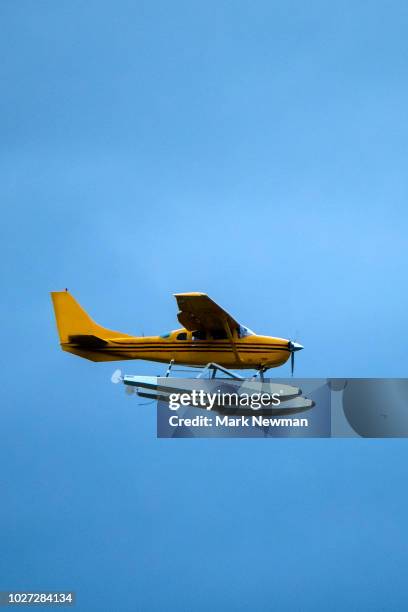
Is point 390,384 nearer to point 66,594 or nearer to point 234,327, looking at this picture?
point 234,327

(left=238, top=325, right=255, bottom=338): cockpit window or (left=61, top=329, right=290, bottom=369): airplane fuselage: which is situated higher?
(left=238, top=325, right=255, bottom=338): cockpit window

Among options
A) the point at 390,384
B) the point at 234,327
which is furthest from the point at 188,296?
the point at 390,384

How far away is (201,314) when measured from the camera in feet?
221

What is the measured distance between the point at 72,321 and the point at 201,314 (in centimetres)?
523

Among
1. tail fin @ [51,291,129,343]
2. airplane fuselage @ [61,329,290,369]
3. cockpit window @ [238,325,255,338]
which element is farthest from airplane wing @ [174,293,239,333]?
tail fin @ [51,291,129,343]

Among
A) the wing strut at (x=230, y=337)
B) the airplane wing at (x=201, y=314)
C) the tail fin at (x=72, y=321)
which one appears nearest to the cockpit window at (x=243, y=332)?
the airplane wing at (x=201, y=314)

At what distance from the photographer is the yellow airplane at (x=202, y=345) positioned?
67.5 m

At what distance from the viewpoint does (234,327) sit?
68000 millimetres

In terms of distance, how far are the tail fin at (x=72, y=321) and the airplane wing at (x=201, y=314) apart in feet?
10.0

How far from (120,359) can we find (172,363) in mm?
1989

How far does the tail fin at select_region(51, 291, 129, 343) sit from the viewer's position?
230 ft

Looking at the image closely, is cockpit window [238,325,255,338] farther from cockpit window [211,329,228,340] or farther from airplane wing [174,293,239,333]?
cockpit window [211,329,228,340]

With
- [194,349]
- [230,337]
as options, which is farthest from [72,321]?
[230,337]

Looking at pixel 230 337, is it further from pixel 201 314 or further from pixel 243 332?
pixel 201 314
